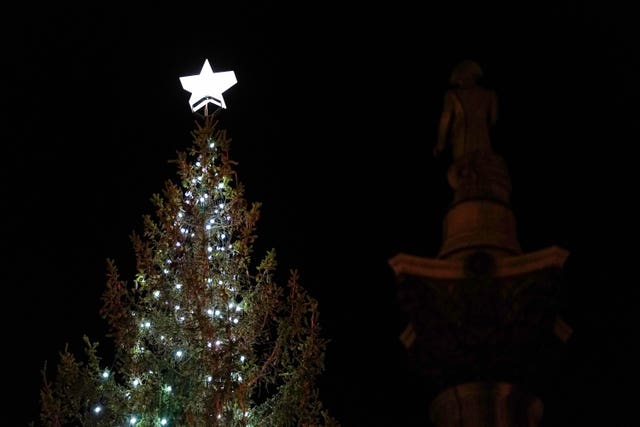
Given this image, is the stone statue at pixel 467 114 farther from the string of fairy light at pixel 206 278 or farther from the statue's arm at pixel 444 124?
the string of fairy light at pixel 206 278

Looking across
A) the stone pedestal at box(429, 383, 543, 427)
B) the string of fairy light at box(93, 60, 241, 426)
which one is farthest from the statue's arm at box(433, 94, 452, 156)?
the string of fairy light at box(93, 60, 241, 426)

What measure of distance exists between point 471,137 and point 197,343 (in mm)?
6681

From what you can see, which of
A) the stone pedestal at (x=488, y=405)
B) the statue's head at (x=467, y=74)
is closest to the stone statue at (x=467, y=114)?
the statue's head at (x=467, y=74)

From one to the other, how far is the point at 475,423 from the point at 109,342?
12.2m

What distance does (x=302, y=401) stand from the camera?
14547 mm

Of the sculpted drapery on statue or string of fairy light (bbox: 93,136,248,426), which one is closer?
the sculpted drapery on statue

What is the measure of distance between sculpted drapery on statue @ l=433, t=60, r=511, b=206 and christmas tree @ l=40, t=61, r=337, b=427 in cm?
606

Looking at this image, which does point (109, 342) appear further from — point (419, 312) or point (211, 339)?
point (419, 312)

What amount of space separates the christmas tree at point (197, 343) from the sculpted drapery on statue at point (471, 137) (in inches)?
239

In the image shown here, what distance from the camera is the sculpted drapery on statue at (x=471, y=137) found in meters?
8.73

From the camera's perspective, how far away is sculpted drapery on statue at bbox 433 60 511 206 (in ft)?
28.6

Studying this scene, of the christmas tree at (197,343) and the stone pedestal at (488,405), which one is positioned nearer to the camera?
the stone pedestal at (488,405)

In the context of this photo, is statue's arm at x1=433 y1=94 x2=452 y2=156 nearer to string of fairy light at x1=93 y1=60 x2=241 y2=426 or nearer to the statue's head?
the statue's head

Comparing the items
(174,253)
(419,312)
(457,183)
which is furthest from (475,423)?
(174,253)
